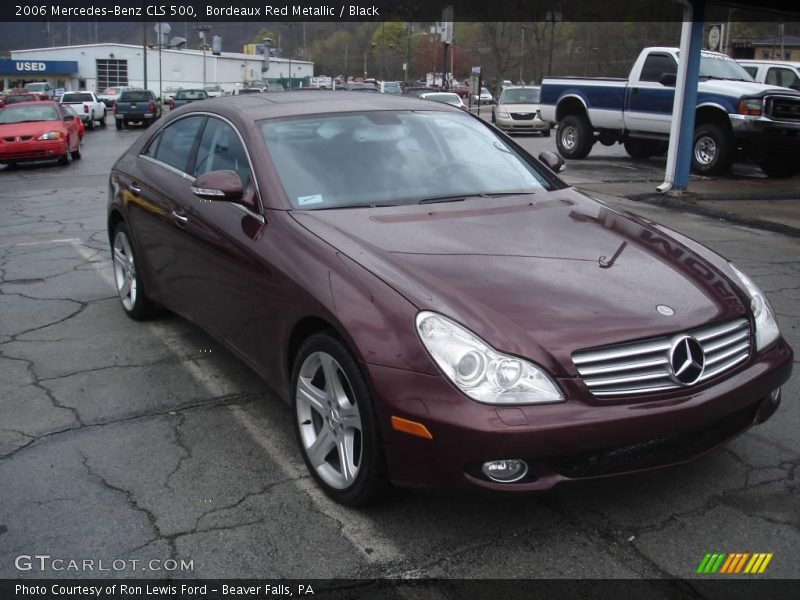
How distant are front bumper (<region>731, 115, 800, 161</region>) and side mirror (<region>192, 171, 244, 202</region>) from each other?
38.1 ft

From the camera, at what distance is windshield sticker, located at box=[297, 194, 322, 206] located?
12.5ft

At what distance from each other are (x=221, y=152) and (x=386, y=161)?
963mm

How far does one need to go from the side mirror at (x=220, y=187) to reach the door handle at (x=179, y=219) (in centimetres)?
64

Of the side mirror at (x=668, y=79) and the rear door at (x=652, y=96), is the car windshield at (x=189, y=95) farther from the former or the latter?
the side mirror at (x=668, y=79)

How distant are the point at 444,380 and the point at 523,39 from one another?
77876mm

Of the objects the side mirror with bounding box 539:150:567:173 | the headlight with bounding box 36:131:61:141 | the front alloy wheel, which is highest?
the side mirror with bounding box 539:150:567:173

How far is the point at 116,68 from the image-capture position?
3831 inches

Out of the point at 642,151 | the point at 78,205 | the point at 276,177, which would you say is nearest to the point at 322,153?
the point at 276,177

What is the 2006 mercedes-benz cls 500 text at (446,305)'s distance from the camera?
8.98ft

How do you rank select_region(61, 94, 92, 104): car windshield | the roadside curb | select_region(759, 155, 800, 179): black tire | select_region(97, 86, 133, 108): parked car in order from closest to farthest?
the roadside curb
select_region(759, 155, 800, 179): black tire
select_region(61, 94, 92, 104): car windshield
select_region(97, 86, 133, 108): parked car

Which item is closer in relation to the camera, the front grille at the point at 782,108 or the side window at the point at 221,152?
the side window at the point at 221,152

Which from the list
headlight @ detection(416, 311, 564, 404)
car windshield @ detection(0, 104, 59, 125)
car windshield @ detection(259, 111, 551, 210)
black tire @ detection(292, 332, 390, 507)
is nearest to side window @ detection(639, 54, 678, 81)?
car windshield @ detection(259, 111, 551, 210)

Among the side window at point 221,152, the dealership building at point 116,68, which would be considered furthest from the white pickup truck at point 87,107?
the dealership building at point 116,68

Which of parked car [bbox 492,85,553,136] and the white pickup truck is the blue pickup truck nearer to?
parked car [bbox 492,85,553,136]
